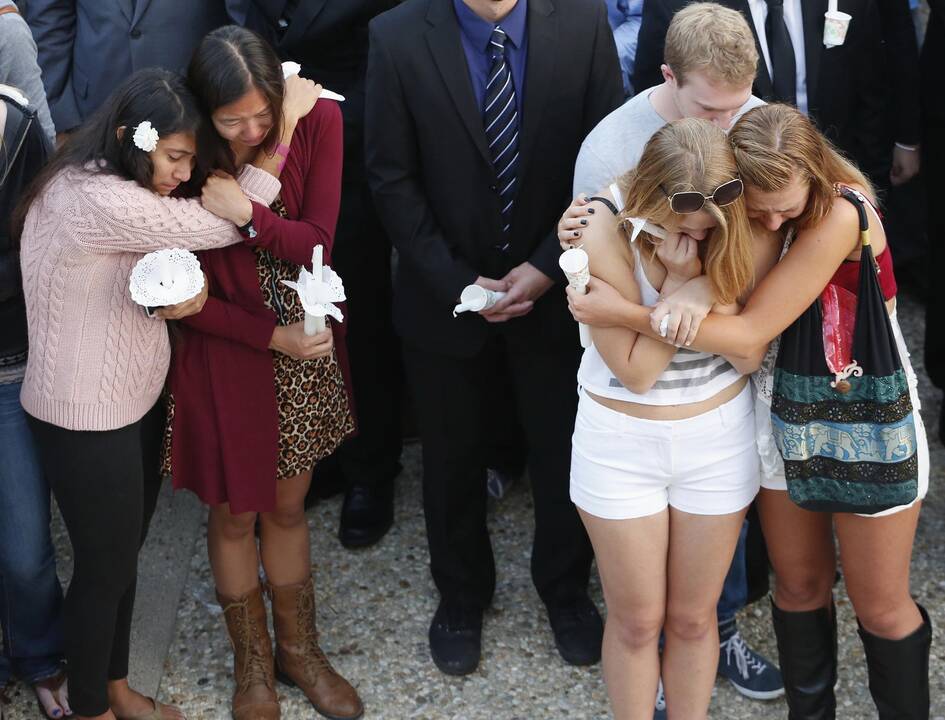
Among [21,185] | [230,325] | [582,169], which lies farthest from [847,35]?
[21,185]

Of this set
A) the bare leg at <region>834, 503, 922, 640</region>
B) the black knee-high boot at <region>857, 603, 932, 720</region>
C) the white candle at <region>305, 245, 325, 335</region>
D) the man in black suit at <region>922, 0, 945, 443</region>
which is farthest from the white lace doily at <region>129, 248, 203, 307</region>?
the man in black suit at <region>922, 0, 945, 443</region>

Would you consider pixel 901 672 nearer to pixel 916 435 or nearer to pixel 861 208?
pixel 916 435

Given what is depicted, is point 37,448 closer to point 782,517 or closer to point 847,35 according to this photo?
point 782,517

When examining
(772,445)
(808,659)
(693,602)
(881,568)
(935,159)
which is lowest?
(808,659)

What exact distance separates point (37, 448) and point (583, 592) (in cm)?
168

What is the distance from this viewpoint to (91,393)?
2.88 metres

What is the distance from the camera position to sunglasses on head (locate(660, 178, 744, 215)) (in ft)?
8.44

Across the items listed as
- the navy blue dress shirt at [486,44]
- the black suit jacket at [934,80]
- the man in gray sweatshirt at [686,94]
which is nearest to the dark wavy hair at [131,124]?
the navy blue dress shirt at [486,44]

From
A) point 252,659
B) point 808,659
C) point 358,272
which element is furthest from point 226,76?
point 808,659

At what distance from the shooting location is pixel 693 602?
2.96 m

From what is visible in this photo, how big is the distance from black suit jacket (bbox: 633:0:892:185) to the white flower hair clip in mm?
1668

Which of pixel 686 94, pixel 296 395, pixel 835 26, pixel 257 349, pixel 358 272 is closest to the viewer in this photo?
pixel 686 94

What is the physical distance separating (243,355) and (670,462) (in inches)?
43.5

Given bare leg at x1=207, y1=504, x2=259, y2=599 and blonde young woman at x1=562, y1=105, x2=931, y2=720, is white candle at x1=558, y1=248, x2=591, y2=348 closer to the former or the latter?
blonde young woman at x1=562, y1=105, x2=931, y2=720
